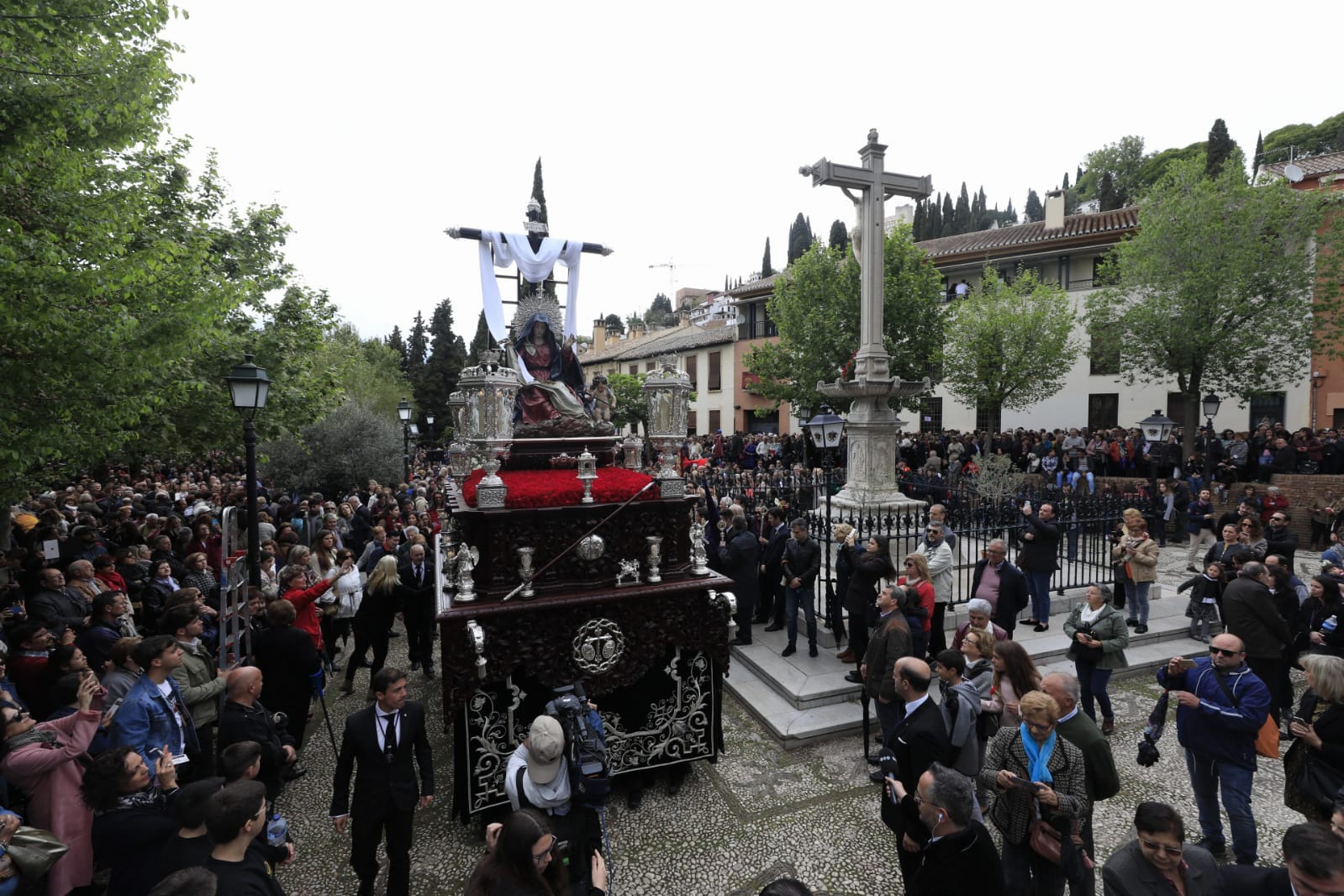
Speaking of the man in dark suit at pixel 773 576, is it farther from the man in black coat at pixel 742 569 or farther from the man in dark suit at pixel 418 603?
the man in dark suit at pixel 418 603

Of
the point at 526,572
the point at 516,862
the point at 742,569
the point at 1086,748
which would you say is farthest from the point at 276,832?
the point at 742,569

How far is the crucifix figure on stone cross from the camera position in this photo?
1123cm

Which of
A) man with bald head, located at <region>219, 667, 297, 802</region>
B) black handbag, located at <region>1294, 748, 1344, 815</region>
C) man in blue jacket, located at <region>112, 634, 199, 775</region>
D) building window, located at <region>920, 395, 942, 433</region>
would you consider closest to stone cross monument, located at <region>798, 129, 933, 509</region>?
black handbag, located at <region>1294, 748, 1344, 815</region>

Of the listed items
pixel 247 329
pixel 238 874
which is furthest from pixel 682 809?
pixel 247 329

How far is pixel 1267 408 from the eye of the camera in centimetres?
2228

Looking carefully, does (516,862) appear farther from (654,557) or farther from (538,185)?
(538,185)

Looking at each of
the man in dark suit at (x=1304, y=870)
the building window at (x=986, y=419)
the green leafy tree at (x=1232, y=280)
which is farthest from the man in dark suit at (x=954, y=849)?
the building window at (x=986, y=419)

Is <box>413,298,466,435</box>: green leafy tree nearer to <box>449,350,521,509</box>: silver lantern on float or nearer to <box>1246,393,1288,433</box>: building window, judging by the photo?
<box>449,350,521,509</box>: silver lantern on float

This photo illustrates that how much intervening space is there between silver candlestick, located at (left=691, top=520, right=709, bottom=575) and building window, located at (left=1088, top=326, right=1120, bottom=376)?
67.3 ft

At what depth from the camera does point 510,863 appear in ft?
8.52

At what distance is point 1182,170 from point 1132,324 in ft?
14.9

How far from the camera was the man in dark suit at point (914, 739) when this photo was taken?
12.1 feet

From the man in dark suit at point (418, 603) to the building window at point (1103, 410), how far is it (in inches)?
1048

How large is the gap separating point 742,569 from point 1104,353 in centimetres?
2221
